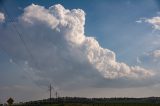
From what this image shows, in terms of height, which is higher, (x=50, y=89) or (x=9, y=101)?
(x=50, y=89)

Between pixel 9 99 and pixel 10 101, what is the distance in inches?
11.6

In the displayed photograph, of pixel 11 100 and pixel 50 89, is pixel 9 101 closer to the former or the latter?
pixel 11 100

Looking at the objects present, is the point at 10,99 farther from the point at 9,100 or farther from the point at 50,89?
the point at 50,89

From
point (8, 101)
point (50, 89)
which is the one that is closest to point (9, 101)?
point (8, 101)

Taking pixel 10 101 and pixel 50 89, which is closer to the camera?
pixel 10 101

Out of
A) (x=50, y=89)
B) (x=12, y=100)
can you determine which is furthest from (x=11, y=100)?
(x=50, y=89)

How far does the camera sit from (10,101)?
4397 centimetres

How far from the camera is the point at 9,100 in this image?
43.9 metres

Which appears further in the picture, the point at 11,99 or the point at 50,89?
the point at 50,89

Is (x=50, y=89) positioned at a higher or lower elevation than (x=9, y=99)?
higher

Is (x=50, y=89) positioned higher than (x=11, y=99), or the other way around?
(x=50, y=89)

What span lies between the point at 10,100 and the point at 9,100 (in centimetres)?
12

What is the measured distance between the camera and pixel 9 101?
4391 centimetres

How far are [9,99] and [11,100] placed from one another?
27 centimetres
